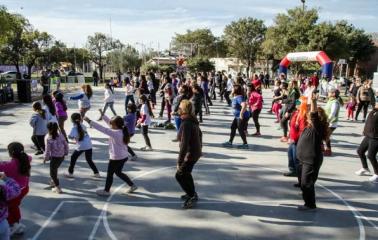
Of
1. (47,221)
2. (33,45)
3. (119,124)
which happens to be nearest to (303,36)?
(33,45)

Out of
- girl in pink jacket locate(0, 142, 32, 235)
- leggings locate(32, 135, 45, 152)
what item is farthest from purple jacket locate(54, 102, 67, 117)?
girl in pink jacket locate(0, 142, 32, 235)

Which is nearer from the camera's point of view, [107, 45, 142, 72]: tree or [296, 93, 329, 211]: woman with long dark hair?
[296, 93, 329, 211]: woman with long dark hair

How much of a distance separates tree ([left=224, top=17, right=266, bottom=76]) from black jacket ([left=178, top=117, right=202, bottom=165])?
2233 inches

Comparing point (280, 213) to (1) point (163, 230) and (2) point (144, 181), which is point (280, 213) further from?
(2) point (144, 181)

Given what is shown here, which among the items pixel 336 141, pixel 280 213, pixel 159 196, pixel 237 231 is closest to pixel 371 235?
pixel 280 213

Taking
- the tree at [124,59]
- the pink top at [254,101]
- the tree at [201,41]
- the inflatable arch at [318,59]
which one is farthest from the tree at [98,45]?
the pink top at [254,101]

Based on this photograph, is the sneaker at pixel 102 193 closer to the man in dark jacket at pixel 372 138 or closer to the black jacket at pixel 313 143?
the black jacket at pixel 313 143

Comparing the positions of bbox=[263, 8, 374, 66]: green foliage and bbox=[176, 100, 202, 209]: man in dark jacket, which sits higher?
bbox=[263, 8, 374, 66]: green foliage

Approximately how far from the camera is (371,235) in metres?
5.88

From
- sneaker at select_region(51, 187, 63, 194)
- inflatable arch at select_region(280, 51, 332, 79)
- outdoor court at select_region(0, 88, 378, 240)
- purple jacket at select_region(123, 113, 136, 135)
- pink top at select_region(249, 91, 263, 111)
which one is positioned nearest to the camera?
outdoor court at select_region(0, 88, 378, 240)

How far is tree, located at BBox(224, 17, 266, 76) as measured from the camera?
61.1m

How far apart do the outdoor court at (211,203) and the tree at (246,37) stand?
52405 mm

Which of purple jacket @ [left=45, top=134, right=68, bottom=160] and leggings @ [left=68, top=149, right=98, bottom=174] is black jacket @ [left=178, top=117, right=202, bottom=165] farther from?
leggings @ [left=68, top=149, right=98, bottom=174]

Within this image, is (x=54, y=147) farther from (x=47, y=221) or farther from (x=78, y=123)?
(x=47, y=221)
